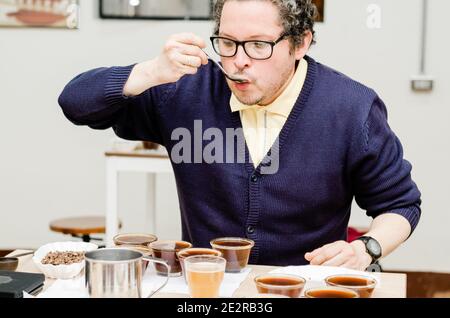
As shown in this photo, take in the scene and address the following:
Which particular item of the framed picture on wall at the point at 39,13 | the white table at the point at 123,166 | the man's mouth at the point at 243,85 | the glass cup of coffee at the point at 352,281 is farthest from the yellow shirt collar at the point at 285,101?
the framed picture on wall at the point at 39,13

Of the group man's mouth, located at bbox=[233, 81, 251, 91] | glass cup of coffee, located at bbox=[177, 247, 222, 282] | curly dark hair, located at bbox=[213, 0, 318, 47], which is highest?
curly dark hair, located at bbox=[213, 0, 318, 47]

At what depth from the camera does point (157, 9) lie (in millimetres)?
A: 3881

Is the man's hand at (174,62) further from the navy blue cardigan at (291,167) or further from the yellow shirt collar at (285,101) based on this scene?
the yellow shirt collar at (285,101)

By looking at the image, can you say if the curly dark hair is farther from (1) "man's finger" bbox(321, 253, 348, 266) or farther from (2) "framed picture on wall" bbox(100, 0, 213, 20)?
(2) "framed picture on wall" bbox(100, 0, 213, 20)

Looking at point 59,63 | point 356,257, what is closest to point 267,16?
point 356,257

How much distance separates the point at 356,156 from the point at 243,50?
1.38ft

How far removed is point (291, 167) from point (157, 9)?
2287mm

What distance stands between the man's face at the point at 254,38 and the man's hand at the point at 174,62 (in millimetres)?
89

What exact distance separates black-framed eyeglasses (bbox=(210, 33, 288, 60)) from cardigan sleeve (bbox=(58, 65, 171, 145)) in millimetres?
249

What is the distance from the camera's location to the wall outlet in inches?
148

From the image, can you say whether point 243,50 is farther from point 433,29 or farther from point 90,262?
point 433,29

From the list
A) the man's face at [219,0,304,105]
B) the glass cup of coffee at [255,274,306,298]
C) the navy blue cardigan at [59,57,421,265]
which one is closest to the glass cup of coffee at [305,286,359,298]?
the glass cup of coffee at [255,274,306,298]

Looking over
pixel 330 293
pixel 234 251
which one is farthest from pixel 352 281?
pixel 234 251

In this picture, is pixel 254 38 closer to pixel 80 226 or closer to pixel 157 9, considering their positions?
pixel 80 226
